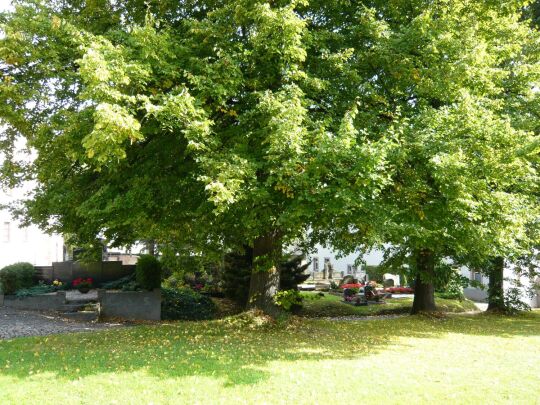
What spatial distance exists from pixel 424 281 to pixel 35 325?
13.4 m

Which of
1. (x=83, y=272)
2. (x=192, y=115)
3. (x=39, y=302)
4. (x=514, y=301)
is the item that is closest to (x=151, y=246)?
(x=83, y=272)

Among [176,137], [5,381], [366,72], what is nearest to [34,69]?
[176,137]

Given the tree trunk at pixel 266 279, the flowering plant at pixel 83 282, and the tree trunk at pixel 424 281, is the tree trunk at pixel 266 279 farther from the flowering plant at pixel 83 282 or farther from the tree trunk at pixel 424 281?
the flowering plant at pixel 83 282

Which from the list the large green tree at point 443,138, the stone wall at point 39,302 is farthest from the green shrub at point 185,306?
the large green tree at point 443,138

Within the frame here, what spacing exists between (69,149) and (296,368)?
256 inches

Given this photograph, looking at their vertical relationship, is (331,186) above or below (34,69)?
below

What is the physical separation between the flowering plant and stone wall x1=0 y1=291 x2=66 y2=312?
2.49 metres

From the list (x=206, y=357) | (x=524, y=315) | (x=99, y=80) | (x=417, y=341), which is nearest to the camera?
(x=99, y=80)

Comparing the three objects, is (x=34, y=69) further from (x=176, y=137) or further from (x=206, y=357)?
(x=206, y=357)

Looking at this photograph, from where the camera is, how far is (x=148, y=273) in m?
18.4

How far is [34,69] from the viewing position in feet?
37.3

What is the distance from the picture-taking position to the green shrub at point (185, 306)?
18.9 metres

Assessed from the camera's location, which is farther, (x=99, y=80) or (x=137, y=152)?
(x=137, y=152)

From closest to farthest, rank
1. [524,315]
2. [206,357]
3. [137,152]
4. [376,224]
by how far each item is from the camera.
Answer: [206,357], [376,224], [137,152], [524,315]
